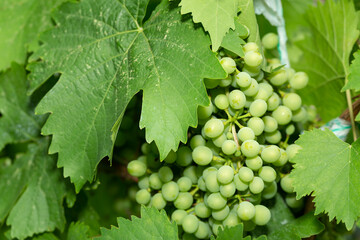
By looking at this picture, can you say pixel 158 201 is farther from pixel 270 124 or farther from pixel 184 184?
pixel 270 124

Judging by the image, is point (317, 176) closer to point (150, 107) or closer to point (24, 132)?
point (150, 107)

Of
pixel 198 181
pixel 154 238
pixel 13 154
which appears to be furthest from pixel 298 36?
pixel 13 154

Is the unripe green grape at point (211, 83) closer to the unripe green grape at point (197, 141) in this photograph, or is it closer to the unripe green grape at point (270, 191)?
the unripe green grape at point (197, 141)

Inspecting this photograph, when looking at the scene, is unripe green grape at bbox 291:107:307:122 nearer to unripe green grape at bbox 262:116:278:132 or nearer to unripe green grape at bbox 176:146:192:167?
unripe green grape at bbox 262:116:278:132

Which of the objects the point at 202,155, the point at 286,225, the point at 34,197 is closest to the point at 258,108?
the point at 202,155

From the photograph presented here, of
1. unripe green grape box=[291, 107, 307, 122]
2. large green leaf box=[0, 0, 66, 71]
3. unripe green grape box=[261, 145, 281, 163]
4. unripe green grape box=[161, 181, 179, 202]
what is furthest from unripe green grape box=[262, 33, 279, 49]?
large green leaf box=[0, 0, 66, 71]
